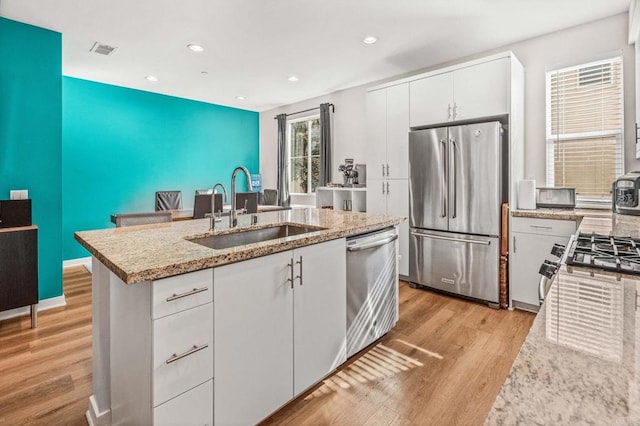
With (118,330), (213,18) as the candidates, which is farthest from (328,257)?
(213,18)

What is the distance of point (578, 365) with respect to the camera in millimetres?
539

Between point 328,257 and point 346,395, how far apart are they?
80 cm

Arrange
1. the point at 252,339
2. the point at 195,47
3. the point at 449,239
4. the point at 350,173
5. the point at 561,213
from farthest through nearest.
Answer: the point at 350,173 → the point at 195,47 → the point at 449,239 → the point at 561,213 → the point at 252,339

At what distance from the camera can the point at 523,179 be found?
347cm

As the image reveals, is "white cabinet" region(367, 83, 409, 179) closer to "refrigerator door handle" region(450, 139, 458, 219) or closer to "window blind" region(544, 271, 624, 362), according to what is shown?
"refrigerator door handle" region(450, 139, 458, 219)

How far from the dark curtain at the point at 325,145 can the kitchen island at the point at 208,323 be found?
11.8ft

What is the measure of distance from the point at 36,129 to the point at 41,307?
174 centimetres

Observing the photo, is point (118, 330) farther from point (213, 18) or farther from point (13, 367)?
point (213, 18)

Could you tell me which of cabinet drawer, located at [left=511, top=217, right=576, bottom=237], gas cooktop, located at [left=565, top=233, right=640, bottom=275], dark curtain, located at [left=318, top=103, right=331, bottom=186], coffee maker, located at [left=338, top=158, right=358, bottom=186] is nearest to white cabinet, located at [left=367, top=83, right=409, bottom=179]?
coffee maker, located at [left=338, top=158, right=358, bottom=186]

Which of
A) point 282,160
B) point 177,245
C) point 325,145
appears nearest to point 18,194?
point 177,245

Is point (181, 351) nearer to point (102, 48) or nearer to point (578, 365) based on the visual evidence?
point (578, 365)

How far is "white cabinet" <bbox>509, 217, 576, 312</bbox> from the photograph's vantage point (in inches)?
116

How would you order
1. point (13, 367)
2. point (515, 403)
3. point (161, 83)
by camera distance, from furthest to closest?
1. point (161, 83)
2. point (13, 367)
3. point (515, 403)

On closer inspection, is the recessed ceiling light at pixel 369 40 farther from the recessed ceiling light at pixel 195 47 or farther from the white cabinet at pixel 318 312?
the white cabinet at pixel 318 312
